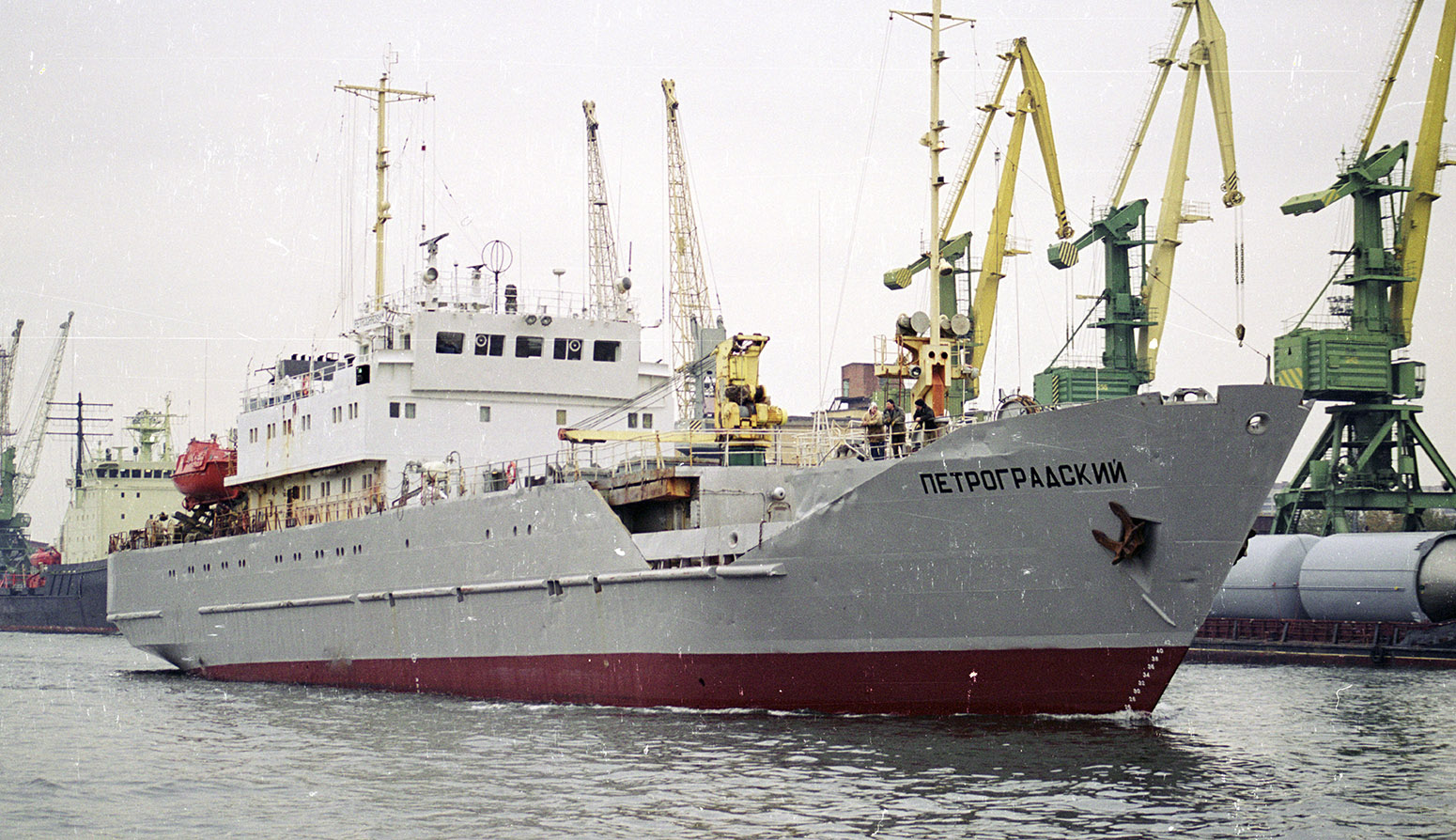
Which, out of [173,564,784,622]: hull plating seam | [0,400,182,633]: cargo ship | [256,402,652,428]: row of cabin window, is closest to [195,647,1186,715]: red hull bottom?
[173,564,784,622]: hull plating seam

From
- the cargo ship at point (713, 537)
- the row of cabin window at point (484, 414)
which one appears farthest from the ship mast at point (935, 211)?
the row of cabin window at point (484, 414)

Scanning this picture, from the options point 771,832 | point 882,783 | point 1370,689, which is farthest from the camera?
point 1370,689

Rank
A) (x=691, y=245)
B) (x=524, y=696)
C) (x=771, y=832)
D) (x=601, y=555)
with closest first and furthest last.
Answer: (x=771, y=832)
(x=601, y=555)
(x=524, y=696)
(x=691, y=245)

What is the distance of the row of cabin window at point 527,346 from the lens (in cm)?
3016

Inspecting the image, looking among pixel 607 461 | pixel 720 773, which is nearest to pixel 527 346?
pixel 607 461

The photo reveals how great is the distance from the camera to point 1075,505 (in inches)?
762

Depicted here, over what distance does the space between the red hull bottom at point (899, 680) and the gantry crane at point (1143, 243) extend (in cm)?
3058

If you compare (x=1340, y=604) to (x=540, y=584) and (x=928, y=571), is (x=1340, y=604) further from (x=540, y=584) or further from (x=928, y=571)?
(x=540, y=584)

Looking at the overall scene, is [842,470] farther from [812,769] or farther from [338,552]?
[338,552]

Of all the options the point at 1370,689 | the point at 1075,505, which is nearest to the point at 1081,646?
the point at 1075,505

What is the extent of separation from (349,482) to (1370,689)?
20.6 m

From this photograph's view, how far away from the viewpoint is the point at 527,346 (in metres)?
30.8

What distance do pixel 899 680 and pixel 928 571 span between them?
156 centimetres

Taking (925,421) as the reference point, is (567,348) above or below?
above
